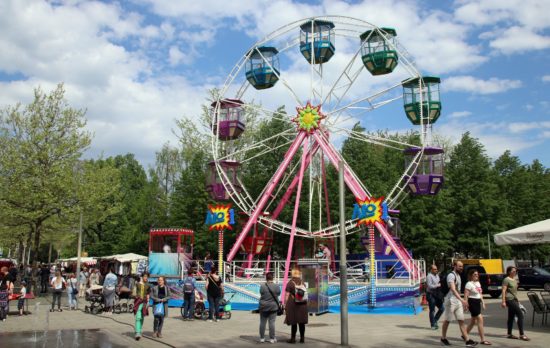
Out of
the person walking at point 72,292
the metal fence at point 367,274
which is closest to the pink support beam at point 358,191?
the metal fence at point 367,274

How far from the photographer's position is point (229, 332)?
14.8m

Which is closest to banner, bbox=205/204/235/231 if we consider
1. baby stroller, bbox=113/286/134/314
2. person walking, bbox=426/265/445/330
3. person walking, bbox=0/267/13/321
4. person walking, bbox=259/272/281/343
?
baby stroller, bbox=113/286/134/314

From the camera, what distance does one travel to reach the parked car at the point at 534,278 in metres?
32.1

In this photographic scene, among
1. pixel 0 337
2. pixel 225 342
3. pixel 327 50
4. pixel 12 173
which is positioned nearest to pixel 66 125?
pixel 12 173

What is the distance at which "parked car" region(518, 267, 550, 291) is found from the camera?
32.1 meters

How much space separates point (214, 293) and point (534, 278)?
23.4m

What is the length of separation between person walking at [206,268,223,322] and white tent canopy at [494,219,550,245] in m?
9.09

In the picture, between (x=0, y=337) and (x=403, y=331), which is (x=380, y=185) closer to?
(x=403, y=331)

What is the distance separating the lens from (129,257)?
132 ft

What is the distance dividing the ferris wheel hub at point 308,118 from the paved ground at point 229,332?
33.4 feet

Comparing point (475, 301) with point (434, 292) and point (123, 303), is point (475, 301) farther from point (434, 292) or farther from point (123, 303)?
point (123, 303)

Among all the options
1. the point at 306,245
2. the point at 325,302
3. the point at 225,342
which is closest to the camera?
the point at 225,342

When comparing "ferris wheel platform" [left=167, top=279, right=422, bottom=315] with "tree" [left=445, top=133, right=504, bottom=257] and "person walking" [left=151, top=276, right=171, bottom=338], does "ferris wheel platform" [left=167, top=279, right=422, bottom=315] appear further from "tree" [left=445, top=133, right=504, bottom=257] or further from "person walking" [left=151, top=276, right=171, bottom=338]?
"tree" [left=445, top=133, right=504, bottom=257]

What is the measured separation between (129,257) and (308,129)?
820 inches
